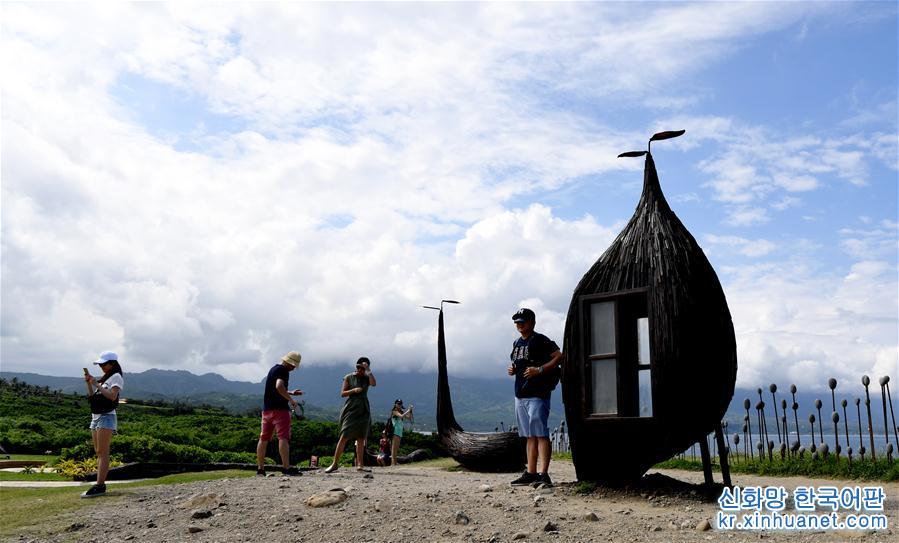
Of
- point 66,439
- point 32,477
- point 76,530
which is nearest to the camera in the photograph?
point 76,530

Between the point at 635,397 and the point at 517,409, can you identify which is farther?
the point at 517,409

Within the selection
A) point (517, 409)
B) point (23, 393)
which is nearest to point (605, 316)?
point (517, 409)

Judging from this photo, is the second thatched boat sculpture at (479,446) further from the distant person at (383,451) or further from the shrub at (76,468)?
the shrub at (76,468)

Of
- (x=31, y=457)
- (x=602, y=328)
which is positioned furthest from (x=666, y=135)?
(x=31, y=457)

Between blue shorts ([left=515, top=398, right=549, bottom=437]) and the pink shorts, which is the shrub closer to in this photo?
the pink shorts

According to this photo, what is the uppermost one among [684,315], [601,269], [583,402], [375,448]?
[601,269]

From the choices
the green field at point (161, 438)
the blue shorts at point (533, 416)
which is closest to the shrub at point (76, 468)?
the green field at point (161, 438)

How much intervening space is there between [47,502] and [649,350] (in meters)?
8.17

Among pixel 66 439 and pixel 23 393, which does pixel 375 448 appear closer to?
pixel 66 439

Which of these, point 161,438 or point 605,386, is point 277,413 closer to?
point 605,386

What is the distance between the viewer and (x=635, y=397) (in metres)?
9.21

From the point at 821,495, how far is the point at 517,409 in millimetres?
3696

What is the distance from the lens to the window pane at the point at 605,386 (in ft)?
30.5

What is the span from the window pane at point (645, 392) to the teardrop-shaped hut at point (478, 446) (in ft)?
21.4
